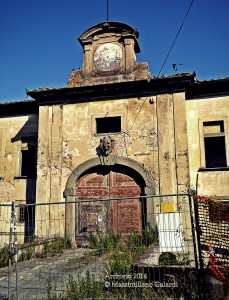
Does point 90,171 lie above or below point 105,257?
above

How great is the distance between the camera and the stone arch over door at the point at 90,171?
35.7 feet

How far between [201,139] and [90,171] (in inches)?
178

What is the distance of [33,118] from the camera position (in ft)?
45.1

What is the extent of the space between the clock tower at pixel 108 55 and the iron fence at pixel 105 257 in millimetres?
5074

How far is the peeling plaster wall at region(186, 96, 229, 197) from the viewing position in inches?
441

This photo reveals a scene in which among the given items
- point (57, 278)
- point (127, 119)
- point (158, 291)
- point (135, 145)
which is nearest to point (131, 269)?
point (158, 291)

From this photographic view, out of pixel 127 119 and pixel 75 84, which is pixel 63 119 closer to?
pixel 75 84

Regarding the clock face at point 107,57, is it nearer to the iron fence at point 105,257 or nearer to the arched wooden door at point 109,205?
the arched wooden door at point 109,205

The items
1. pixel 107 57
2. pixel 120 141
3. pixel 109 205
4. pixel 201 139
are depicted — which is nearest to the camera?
pixel 109 205

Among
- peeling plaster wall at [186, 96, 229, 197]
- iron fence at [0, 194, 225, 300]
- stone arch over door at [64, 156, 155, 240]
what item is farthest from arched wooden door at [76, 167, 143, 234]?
peeling plaster wall at [186, 96, 229, 197]

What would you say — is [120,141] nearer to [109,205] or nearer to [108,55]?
[109,205]

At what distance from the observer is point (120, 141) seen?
11641mm

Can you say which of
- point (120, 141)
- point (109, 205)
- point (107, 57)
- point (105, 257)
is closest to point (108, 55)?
point (107, 57)

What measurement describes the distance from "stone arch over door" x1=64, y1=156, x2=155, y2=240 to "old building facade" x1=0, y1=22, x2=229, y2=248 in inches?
1.5
